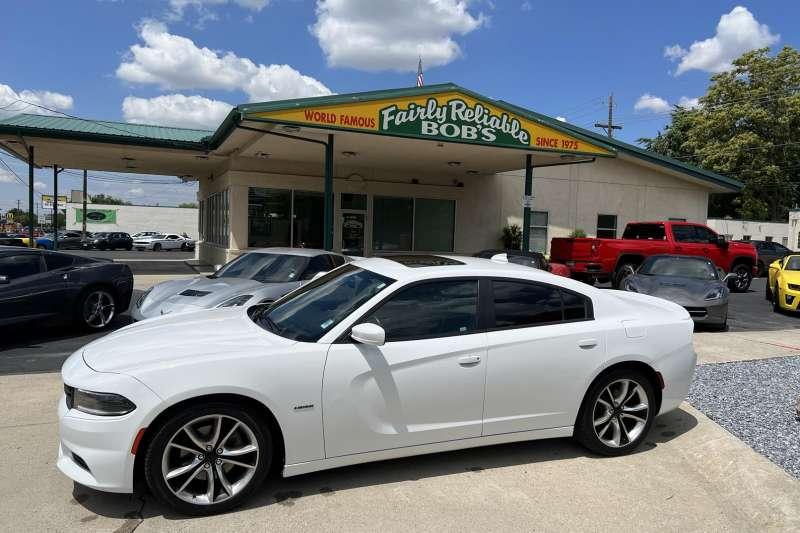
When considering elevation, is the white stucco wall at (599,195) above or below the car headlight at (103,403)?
above

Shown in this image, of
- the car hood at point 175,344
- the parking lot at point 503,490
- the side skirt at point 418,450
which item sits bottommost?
the parking lot at point 503,490

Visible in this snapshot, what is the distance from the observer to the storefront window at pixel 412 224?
20.1 metres

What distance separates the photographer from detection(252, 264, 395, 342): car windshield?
3625mm

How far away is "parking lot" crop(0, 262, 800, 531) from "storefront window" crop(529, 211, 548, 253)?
17.1m

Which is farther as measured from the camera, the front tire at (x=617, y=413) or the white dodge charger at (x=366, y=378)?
the front tire at (x=617, y=413)

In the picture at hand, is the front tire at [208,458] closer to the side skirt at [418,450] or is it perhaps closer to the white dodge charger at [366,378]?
the white dodge charger at [366,378]

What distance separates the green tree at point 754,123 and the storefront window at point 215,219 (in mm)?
33946

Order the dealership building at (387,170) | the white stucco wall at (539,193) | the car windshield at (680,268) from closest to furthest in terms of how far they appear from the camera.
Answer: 1. the car windshield at (680,268)
2. the dealership building at (387,170)
3. the white stucco wall at (539,193)

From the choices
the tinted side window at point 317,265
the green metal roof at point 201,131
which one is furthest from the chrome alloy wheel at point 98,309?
the green metal roof at point 201,131

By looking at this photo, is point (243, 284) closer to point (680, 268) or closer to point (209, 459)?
point (209, 459)

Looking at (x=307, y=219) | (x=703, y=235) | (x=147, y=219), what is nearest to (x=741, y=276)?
(x=703, y=235)

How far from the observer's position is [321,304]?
397 centimetres

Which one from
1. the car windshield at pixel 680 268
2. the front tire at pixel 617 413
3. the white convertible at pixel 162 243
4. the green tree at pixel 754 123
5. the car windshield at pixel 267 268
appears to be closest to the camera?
the front tire at pixel 617 413

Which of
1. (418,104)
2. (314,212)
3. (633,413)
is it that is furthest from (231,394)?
(314,212)
